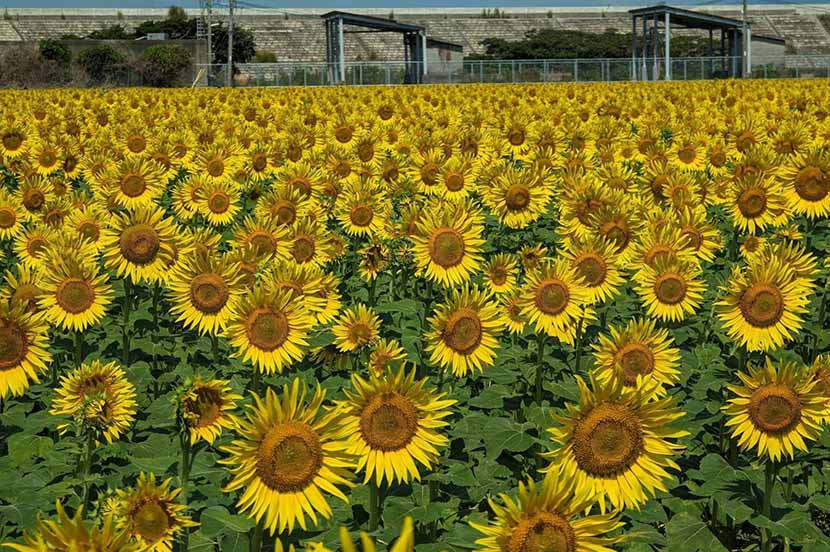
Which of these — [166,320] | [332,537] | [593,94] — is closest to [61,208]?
[166,320]

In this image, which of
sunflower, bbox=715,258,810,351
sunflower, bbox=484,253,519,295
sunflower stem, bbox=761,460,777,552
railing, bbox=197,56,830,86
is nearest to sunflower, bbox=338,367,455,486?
sunflower stem, bbox=761,460,777,552

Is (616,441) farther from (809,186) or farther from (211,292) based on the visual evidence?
(809,186)

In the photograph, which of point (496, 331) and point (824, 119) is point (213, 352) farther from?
point (824, 119)

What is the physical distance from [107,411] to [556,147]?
24.3 ft

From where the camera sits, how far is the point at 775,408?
3.42 metres

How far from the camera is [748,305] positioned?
4.66 meters

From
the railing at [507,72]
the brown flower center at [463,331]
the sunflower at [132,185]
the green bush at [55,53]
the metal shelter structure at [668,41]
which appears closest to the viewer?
the brown flower center at [463,331]

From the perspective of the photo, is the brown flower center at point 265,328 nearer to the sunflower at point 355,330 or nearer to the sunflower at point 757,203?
the sunflower at point 355,330

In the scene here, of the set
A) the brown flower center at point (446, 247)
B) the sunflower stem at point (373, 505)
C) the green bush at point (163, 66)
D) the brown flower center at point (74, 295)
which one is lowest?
the sunflower stem at point (373, 505)

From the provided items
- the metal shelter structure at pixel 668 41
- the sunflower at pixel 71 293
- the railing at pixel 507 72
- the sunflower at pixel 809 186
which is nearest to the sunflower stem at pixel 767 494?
the sunflower at pixel 71 293

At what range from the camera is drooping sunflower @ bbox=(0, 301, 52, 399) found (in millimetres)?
3865

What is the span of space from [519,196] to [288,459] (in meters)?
A: 4.78

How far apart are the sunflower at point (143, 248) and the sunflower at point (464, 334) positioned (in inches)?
75.6

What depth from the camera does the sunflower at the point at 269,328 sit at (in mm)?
4047
